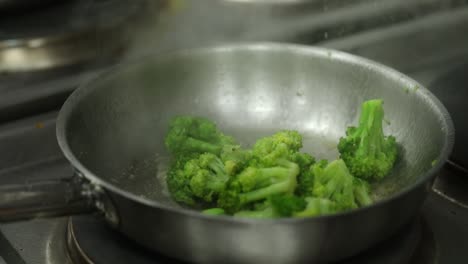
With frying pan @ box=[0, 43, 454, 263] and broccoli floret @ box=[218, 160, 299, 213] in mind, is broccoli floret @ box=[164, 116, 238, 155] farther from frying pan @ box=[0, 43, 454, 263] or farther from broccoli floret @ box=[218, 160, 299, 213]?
broccoli floret @ box=[218, 160, 299, 213]

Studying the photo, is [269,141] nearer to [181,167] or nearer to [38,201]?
[181,167]

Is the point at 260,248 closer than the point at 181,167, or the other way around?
the point at 260,248

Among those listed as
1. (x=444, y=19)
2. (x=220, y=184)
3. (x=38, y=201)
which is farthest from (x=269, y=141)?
(x=444, y=19)

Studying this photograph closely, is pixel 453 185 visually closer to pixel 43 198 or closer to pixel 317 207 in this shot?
pixel 317 207

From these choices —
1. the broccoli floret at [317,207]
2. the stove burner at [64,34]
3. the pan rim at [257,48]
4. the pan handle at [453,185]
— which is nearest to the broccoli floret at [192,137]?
the pan rim at [257,48]

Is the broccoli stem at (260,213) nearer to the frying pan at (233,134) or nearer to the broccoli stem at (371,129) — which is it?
the frying pan at (233,134)

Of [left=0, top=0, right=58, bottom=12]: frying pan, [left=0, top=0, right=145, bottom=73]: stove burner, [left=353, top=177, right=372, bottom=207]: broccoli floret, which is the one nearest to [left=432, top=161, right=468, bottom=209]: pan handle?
[left=353, top=177, right=372, bottom=207]: broccoli floret
